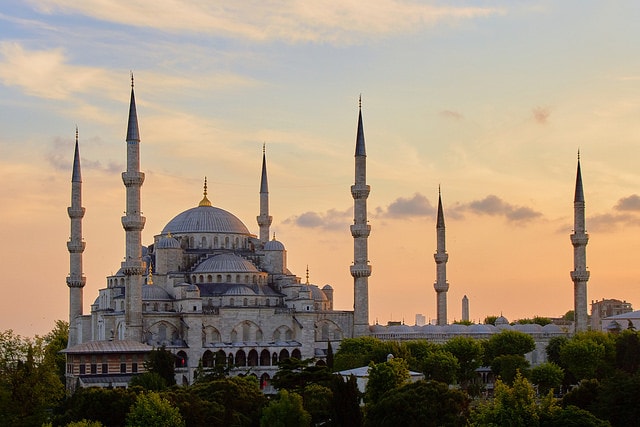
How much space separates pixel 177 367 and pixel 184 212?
1418 cm

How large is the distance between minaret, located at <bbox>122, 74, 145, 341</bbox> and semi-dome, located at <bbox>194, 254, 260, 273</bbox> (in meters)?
6.53

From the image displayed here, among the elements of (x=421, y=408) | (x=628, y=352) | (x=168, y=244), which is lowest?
(x=421, y=408)

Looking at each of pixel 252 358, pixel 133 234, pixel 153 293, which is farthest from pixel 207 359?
pixel 133 234

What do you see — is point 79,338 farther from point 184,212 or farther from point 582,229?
point 582,229

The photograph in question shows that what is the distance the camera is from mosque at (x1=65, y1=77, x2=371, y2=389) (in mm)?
56188

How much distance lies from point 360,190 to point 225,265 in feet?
28.7

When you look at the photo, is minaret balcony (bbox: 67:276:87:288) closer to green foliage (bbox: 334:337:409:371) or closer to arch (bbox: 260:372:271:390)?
arch (bbox: 260:372:271:390)

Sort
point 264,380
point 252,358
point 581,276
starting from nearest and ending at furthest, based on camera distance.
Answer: point 264,380, point 252,358, point 581,276

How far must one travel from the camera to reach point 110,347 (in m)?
53.2

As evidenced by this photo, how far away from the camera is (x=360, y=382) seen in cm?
4438

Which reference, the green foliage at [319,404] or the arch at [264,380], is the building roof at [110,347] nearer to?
the arch at [264,380]

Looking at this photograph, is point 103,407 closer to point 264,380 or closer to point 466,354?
point 264,380

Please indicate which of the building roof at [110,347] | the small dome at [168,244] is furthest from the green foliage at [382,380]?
the small dome at [168,244]

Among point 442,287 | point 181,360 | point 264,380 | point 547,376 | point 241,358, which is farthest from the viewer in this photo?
point 442,287
